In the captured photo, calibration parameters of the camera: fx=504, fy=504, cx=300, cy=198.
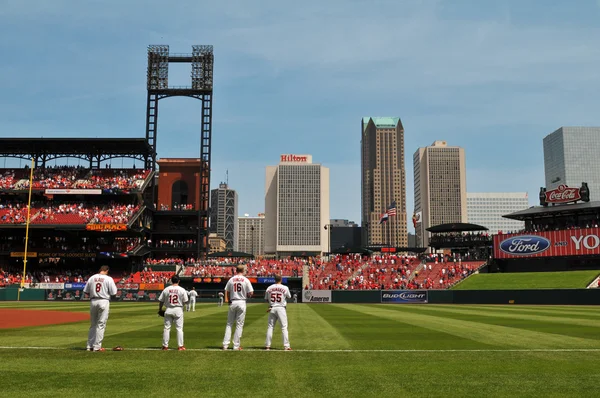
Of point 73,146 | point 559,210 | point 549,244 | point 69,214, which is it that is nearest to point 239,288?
point 549,244

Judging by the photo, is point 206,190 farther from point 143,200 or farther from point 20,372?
point 20,372

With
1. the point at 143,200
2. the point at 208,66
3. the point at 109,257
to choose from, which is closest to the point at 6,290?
the point at 109,257

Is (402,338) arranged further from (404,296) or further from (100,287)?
(404,296)

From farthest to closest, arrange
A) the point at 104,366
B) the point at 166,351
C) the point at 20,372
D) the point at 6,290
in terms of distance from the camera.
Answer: the point at 6,290 → the point at 166,351 → the point at 104,366 → the point at 20,372

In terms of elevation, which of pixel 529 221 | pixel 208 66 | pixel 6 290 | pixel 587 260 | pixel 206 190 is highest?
pixel 208 66

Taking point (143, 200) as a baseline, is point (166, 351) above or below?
below

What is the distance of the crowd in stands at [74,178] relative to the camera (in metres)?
69.9

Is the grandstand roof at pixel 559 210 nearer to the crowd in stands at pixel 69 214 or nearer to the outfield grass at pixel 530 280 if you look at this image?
the outfield grass at pixel 530 280

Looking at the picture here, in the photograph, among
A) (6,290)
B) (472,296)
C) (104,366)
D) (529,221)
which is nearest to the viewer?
(104,366)

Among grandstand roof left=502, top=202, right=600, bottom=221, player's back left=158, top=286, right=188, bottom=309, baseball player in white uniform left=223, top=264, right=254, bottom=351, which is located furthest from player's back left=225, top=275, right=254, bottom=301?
grandstand roof left=502, top=202, right=600, bottom=221

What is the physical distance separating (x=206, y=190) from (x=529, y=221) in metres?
47.4

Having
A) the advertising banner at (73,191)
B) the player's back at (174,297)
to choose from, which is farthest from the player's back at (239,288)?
the advertising banner at (73,191)

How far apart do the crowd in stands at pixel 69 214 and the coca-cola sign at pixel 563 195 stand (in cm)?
5399

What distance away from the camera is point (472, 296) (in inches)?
1838
